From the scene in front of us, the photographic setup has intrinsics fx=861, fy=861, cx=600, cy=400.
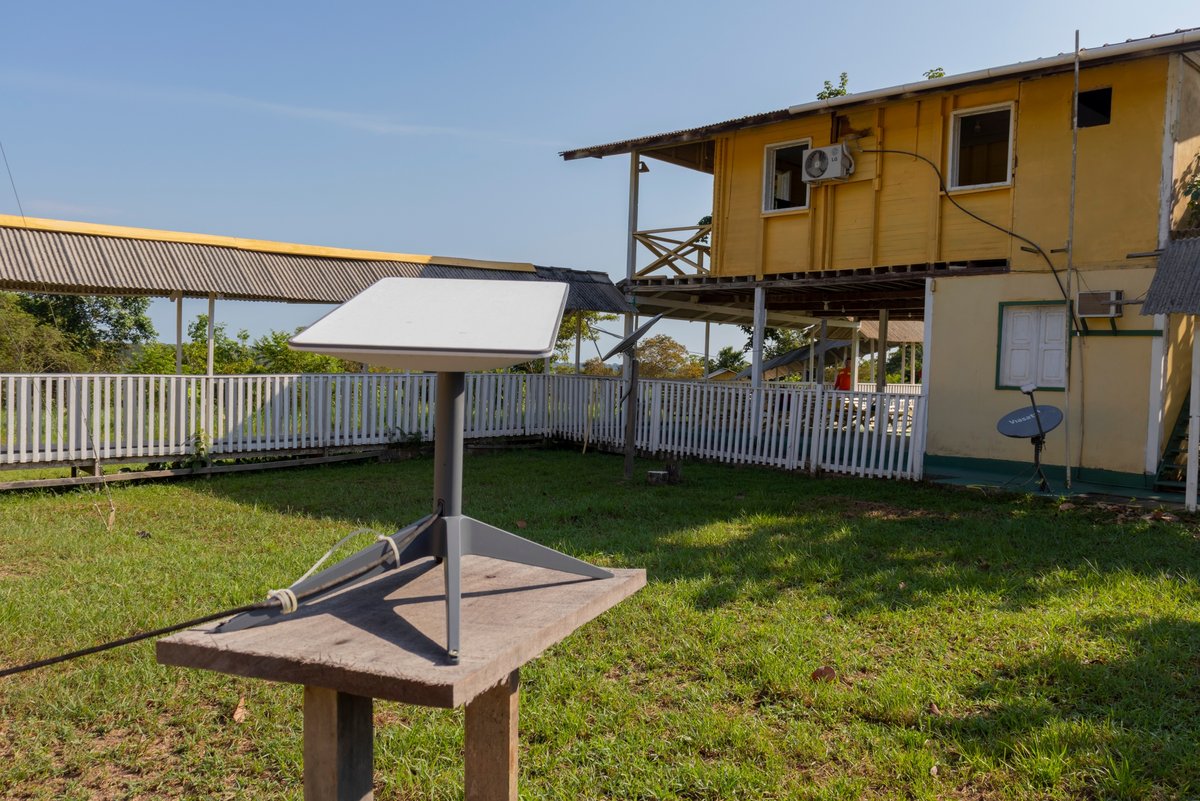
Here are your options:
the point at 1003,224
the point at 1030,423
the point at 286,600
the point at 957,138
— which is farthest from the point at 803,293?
the point at 286,600

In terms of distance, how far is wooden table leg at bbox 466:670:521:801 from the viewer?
232cm

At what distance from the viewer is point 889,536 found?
795 cm

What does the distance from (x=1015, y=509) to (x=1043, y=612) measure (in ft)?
14.7

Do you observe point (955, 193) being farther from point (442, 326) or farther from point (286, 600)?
point (286, 600)

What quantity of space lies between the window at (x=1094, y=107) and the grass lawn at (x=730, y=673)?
20.0 ft

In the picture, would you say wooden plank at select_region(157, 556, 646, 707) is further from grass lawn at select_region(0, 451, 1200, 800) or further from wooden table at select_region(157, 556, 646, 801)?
grass lawn at select_region(0, 451, 1200, 800)

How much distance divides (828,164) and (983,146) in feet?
8.55

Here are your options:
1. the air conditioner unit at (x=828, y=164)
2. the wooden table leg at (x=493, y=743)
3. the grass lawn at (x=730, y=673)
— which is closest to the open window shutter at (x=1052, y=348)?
the air conditioner unit at (x=828, y=164)

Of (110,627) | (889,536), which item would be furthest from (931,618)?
(110,627)

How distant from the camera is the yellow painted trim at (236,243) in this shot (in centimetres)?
1128

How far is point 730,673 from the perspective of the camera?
14.8 feet

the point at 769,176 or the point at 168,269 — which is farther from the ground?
the point at 769,176

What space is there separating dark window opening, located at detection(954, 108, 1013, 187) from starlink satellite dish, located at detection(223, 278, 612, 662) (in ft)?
40.9

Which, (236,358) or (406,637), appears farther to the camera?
(236,358)
